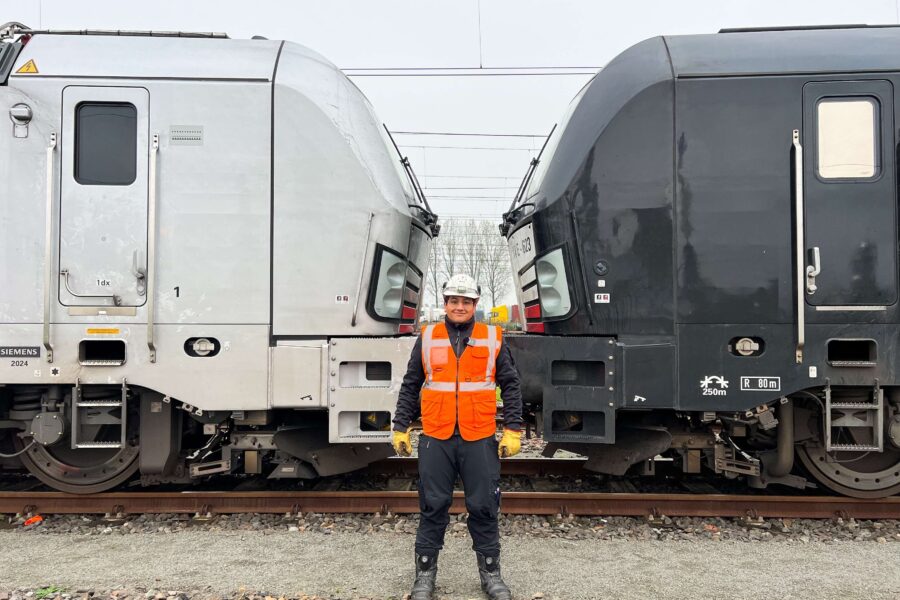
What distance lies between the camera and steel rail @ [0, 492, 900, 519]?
184 inches

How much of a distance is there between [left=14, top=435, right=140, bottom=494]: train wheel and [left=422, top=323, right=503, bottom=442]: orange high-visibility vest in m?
2.94

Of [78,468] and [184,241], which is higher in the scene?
[184,241]

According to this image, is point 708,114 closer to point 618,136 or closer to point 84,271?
point 618,136

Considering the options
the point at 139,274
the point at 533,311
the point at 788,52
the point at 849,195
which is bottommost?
the point at 533,311

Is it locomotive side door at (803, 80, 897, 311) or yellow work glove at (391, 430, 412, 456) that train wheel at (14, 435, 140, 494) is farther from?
locomotive side door at (803, 80, 897, 311)

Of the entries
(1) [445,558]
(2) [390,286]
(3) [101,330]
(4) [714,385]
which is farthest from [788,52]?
(3) [101,330]

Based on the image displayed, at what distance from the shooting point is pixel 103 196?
14.2 feet

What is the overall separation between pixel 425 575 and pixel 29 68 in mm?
4853

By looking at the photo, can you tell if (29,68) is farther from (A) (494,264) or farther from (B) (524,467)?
(A) (494,264)

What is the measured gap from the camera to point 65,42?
4.50m

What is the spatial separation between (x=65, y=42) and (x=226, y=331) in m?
2.75

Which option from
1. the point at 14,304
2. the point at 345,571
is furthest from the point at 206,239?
the point at 345,571

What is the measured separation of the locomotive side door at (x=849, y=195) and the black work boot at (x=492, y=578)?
9.99 ft

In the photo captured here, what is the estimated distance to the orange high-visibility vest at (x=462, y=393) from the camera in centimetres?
339
